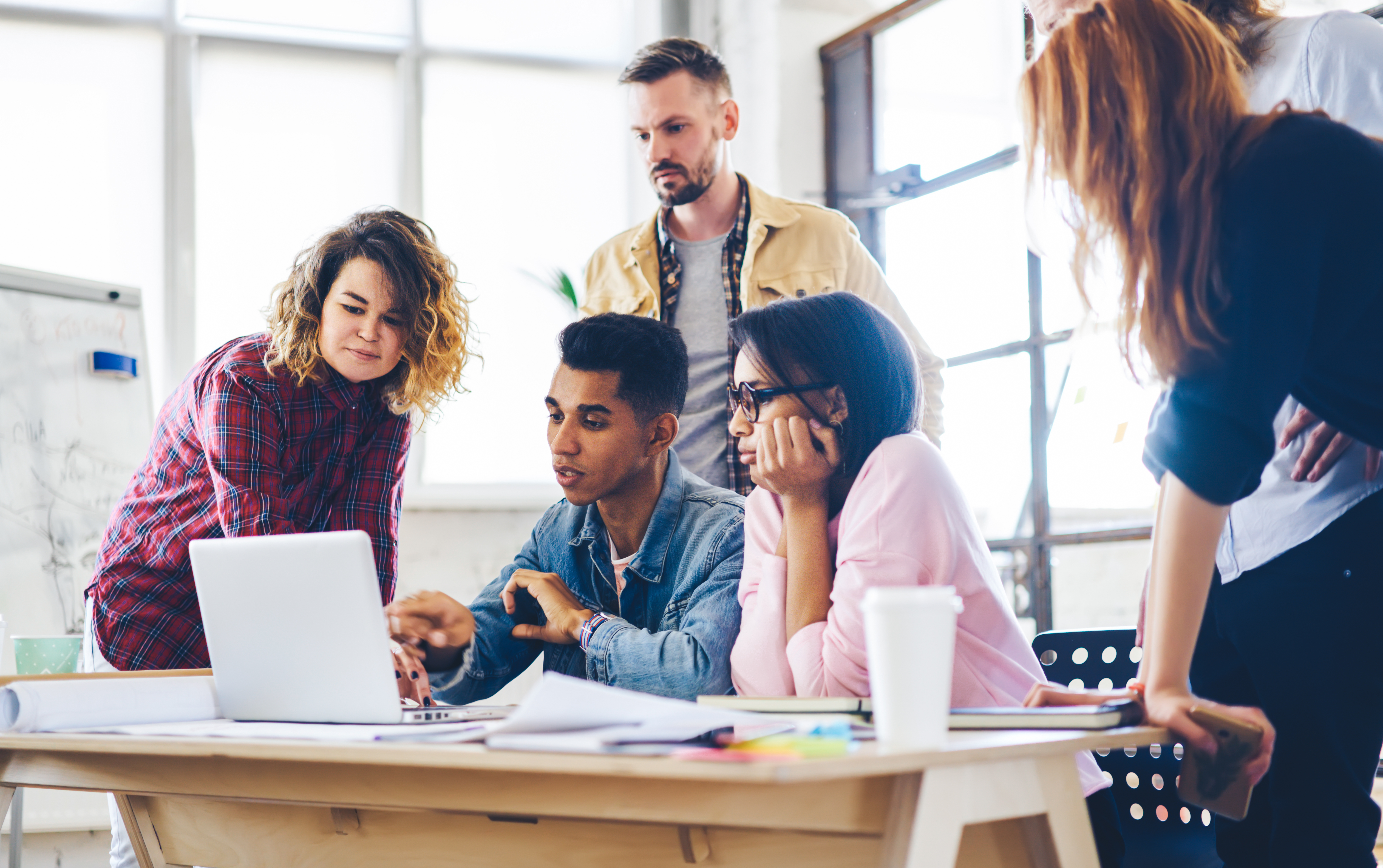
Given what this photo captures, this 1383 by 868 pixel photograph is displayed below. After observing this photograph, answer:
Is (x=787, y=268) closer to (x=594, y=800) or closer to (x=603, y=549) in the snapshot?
(x=603, y=549)

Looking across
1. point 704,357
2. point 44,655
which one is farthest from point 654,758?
point 44,655

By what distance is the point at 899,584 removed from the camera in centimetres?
122

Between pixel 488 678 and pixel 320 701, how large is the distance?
0.52 m

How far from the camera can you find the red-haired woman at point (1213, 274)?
0.91m

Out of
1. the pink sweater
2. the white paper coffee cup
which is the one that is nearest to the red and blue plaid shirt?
the pink sweater

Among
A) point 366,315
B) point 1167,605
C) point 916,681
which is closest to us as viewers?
point 916,681

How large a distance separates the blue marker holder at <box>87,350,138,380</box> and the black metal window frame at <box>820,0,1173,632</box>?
210 centimetres

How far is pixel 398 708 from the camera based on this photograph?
1103 mm

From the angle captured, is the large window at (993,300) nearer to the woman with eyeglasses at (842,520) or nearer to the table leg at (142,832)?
the woman with eyeglasses at (842,520)

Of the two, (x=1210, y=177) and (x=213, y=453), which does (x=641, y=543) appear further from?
(x=1210, y=177)

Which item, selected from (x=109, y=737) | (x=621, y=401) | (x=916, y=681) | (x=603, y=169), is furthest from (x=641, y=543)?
(x=603, y=169)

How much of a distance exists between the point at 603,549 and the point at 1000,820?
0.90 meters

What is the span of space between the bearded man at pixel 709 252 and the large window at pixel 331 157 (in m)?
1.33

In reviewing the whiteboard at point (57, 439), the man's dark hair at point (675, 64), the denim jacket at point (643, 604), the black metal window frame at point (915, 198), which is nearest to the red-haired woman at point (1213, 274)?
the denim jacket at point (643, 604)
